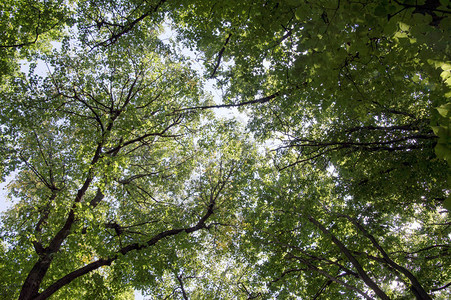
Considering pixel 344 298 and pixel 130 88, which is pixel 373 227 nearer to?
pixel 344 298

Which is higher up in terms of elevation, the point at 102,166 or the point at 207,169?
the point at 207,169

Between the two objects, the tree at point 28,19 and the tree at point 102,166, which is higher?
the tree at point 28,19

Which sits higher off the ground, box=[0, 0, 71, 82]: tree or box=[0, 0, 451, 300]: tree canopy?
box=[0, 0, 71, 82]: tree

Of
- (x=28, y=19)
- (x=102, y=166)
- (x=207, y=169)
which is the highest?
(x=28, y=19)

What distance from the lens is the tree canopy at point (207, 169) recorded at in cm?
611

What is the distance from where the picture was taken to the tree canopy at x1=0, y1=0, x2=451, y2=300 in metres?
6.11

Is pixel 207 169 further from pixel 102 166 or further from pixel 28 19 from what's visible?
pixel 28 19

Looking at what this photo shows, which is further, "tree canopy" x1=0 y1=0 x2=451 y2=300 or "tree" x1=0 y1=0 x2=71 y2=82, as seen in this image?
"tree" x1=0 y1=0 x2=71 y2=82

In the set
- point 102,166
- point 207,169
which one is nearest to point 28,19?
point 102,166

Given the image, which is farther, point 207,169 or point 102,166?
point 207,169

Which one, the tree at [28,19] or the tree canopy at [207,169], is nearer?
the tree canopy at [207,169]

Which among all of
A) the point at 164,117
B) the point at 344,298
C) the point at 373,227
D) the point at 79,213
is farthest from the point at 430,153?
the point at 79,213

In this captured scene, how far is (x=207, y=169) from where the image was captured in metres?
10.7

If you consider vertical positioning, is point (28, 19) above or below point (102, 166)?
above
